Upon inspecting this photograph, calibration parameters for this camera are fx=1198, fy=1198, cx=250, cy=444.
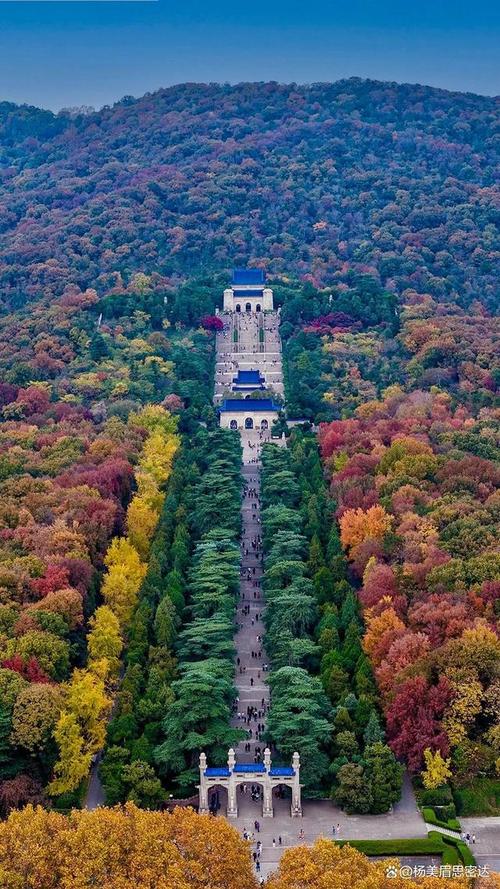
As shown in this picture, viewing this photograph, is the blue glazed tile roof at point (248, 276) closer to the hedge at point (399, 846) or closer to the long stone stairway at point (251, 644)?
the long stone stairway at point (251, 644)

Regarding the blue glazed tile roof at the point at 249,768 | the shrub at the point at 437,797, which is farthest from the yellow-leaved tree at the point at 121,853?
the shrub at the point at 437,797

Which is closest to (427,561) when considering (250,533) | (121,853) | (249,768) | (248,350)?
(249,768)

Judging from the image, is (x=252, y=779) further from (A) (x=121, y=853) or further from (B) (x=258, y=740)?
(A) (x=121, y=853)

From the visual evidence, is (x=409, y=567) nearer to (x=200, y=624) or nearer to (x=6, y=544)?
(x=200, y=624)

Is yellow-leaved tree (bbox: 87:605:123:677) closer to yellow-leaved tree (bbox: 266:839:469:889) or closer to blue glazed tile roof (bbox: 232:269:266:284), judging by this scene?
yellow-leaved tree (bbox: 266:839:469:889)

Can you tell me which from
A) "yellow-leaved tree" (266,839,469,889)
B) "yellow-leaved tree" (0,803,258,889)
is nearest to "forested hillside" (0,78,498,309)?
"yellow-leaved tree" (0,803,258,889)
